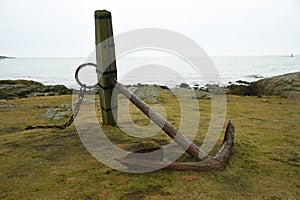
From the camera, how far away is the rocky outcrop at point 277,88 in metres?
9.24

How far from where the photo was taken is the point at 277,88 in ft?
33.4

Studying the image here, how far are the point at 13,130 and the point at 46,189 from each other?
7.86ft

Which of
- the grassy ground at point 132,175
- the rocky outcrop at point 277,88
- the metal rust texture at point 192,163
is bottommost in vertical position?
the grassy ground at point 132,175

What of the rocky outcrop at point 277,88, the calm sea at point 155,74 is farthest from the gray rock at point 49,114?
the rocky outcrop at point 277,88

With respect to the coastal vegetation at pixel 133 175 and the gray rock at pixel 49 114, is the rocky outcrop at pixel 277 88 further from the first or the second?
the gray rock at pixel 49 114

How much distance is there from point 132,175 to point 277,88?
31.3ft

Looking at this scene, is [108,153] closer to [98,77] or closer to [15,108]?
[98,77]

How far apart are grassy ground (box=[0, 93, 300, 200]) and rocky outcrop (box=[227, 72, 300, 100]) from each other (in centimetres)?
613

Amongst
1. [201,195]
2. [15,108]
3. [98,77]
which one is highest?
[98,77]

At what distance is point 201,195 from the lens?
6.72ft

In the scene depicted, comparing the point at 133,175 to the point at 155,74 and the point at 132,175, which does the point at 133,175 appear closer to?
the point at 132,175

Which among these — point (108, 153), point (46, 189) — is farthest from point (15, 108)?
point (46, 189)

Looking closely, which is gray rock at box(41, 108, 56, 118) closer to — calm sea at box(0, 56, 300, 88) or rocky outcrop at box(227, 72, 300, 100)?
calm sea at box(0, 56, 300, 88)

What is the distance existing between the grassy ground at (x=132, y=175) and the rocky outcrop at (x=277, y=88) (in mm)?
6130
